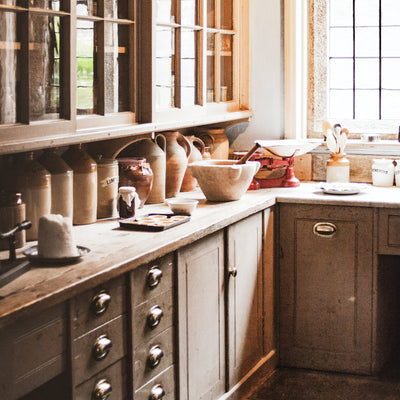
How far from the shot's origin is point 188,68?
165 inches

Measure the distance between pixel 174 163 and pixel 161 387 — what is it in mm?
1346

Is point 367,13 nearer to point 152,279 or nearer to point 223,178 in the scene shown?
point 223,178

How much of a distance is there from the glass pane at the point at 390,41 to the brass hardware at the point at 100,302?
2955 millimetres

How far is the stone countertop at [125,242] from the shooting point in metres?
2.41

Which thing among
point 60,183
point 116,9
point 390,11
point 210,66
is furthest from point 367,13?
point 60,183

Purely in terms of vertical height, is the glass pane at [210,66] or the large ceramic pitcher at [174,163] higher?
the glass pane at [210,66]

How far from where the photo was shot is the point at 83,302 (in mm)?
2611

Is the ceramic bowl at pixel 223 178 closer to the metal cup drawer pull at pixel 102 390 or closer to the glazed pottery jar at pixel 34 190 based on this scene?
the glazed pottery jar at pixel 34 190

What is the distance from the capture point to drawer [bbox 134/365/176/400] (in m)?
3.00

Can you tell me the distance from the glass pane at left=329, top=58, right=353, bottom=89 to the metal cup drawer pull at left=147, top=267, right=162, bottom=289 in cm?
249

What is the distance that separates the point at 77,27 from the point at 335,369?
2.30 metres

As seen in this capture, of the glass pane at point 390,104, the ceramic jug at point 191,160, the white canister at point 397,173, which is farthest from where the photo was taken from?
the glass pane at point 390,104

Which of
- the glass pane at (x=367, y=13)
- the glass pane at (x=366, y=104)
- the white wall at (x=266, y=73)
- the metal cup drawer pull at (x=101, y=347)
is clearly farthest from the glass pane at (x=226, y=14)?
the metal cup drawer pull at (x=101, y=347)

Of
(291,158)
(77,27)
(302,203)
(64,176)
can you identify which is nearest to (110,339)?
(64,176)
